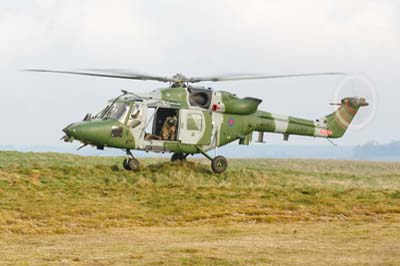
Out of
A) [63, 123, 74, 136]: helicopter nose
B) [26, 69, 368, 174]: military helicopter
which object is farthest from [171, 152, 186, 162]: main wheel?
[63, 123, 74, 136]: helicopter nose

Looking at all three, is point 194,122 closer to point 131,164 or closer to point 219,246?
point 131,164

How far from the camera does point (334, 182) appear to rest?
34.9 metres

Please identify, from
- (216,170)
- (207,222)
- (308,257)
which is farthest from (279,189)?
(308,257)

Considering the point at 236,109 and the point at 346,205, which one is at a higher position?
the point at 236,109

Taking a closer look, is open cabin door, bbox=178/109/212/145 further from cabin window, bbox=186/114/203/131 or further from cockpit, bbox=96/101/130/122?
cockpit, bbox=96/101/130/122

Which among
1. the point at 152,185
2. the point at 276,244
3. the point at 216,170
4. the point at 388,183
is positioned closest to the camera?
the point at 276,244

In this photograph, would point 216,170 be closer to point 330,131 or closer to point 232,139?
point 232,139

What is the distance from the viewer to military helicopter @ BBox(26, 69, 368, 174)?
3058 cm

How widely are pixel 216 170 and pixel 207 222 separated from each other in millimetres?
10035

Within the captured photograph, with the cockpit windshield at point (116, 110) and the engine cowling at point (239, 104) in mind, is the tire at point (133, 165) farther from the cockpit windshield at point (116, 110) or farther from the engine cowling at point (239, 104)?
the engine cowling at point (239, 104)

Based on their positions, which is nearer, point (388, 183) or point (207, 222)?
point (207, 222)

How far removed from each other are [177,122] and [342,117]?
1002 cm

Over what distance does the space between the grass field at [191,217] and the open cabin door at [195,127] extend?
4.32ft

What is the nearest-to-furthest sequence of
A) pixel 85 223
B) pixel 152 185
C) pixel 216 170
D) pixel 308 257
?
pixel 308 257
pixel 85 223
pixel 152 185
pixel 216 170
